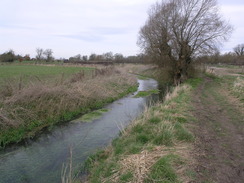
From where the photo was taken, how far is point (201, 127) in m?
6.70

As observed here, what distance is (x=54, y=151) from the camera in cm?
654

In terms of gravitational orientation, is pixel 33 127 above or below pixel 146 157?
below

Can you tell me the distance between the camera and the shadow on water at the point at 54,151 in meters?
5.18

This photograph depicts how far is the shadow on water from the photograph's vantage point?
5.18 metres

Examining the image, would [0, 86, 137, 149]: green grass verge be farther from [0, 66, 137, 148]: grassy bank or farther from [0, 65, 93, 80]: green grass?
[0, 65, 93, 80]: green grass

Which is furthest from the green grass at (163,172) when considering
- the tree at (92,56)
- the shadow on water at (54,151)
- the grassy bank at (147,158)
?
the tree at (92,56)

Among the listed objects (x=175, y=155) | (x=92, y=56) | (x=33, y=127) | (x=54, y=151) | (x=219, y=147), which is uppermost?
(x=92, y=56)

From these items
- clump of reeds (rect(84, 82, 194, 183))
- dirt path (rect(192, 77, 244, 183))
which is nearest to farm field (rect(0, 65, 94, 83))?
clump of reeds (rect(84, 82, 194, 183))

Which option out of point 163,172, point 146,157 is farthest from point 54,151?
point 163,172

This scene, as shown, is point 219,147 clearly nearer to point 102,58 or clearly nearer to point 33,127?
point 33,127

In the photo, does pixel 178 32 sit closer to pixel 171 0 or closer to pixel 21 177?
pixel 171 0

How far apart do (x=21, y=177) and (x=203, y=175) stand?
16.6ft

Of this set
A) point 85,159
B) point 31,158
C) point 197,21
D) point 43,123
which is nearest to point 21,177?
point 31,158

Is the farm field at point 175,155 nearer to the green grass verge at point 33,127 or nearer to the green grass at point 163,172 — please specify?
the green grass at point 163,172
